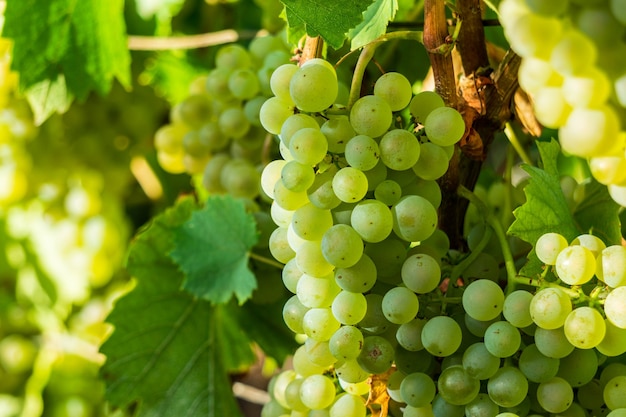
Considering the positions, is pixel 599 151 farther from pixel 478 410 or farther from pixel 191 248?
pixel 191 248

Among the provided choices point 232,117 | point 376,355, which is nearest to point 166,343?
point 232,117

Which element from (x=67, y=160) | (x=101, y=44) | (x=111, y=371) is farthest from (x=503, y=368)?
(x=67, y=160)

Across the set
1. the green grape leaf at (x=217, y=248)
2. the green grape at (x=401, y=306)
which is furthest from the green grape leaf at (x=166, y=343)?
the green grape at (x=401, y=306)

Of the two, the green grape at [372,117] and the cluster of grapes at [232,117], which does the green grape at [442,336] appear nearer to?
the green grape at [372,117]

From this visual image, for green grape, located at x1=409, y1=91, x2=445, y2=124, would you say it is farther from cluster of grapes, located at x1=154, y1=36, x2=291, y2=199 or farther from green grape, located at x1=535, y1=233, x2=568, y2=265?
cluster of grapes, located at x1=154, y1=36, x2=291, y2=199

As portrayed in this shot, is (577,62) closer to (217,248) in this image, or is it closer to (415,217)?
(415,217)

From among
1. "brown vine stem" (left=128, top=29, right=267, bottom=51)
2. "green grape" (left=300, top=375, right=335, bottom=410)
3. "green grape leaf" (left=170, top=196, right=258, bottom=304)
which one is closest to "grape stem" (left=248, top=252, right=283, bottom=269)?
"green grape leaf" (left=170, top=196, right=258, bottom=304)
